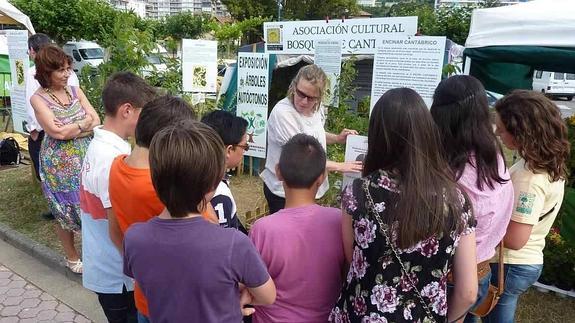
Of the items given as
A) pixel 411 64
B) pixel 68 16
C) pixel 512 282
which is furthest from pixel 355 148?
pixel 68 16

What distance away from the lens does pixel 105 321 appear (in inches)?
119

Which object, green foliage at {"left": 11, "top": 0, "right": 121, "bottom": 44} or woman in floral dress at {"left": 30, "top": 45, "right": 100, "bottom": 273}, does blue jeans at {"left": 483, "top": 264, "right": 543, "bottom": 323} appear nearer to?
woman in floral dress at {"left": 30, "top": 45, "right": 100, "bottom": 273}

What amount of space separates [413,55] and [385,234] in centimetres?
215

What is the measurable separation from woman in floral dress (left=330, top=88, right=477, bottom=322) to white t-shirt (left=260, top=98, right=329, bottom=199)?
1.34 metres

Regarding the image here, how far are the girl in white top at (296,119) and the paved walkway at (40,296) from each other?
60.5 inches

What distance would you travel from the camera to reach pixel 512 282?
202 centimetres

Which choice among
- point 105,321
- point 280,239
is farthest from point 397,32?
point 105,321

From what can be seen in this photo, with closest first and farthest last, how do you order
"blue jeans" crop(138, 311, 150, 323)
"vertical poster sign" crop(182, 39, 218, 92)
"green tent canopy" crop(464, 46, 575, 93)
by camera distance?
1. "blue jeans" crop(138, 311, 150, 323)
2. "green tent canopy" crop(464, 46, 575, 93)
3. "vertical poster sign" crop(182, 39, 218, 92)

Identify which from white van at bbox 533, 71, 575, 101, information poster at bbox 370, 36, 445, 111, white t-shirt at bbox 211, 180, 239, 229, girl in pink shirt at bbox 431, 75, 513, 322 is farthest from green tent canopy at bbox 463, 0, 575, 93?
white van at bbox 533, 71, 575, 101

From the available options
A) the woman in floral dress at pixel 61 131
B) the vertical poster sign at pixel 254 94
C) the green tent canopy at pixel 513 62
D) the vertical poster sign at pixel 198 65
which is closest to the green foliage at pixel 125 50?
the vertical poster sign at pixel 198 65

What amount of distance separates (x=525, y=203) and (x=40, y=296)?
3373 millimetres

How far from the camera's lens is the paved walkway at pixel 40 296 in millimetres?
3070

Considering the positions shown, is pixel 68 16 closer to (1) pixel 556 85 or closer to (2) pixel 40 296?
(2) pixel 40 296

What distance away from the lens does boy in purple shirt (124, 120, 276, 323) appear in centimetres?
127
